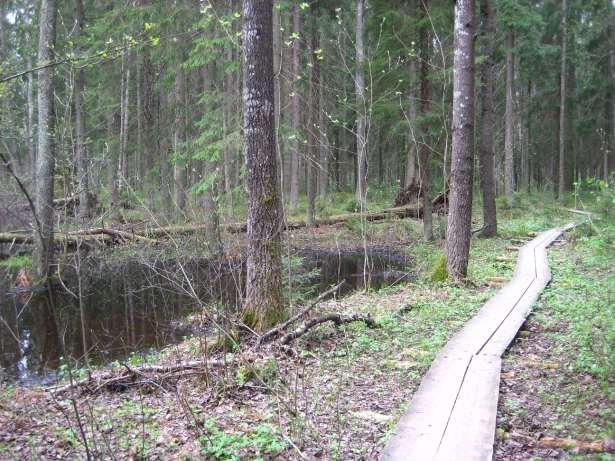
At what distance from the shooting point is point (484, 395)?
4.60 metres

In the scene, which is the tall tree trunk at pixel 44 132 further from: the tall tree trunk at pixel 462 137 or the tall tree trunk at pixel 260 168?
the tall tree trunk at pixel 462 137

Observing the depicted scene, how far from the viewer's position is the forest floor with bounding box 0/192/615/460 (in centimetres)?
392

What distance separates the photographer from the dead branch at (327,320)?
20.3 feet

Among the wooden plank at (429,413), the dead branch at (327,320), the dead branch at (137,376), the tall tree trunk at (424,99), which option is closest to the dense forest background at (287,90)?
the tall tree trunk at (424,99)

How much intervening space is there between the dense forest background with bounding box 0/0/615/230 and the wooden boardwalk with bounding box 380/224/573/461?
11.8ft

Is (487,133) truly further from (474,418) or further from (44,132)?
(474,418)

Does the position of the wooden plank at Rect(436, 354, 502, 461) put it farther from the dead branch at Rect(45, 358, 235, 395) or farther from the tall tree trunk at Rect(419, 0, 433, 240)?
the tall tree trunk at Rect(419, 0, 433, 240)

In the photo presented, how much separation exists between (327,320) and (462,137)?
505 cm

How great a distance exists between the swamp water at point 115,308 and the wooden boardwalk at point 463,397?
2610 mm

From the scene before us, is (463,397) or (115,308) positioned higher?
(463,397)

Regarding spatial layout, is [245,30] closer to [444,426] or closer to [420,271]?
[444,426]

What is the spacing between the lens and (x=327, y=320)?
22.0 feet

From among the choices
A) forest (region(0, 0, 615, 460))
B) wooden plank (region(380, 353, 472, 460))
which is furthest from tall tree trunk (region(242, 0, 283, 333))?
wooden plank (region(380, 353, 472, 460))

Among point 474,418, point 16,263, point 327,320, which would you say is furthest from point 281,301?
point 16,263
